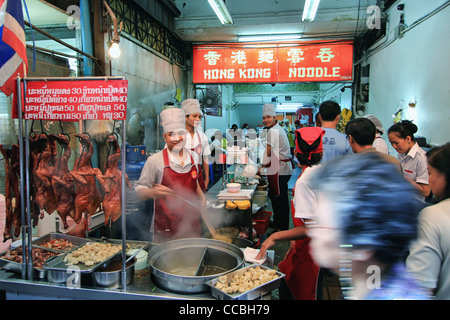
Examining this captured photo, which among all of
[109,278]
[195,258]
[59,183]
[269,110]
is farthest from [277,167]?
[109,278]

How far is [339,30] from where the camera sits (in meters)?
7.17

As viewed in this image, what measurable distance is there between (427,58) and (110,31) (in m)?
5.06

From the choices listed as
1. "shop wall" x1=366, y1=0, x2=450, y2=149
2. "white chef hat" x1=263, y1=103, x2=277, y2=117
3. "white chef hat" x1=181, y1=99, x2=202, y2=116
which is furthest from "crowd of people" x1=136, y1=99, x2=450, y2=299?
"white chef hat" x1=263, y1=103, x2=277, y2=117

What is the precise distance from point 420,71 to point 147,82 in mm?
5099

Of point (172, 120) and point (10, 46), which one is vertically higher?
point (10, 46)

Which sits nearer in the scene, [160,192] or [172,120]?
[160,192]

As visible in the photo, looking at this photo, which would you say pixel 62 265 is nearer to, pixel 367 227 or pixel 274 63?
pixel 367 227

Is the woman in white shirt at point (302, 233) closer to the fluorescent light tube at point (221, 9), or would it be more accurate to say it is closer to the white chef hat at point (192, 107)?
the white chef hat at point (192, 107)

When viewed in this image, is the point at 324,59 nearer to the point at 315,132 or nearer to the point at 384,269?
the point at 315,132

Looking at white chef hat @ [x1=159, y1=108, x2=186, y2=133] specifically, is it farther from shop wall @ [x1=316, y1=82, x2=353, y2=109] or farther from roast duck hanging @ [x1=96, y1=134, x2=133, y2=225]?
shop wall @ [x1=316, y1=82, x2=353, y2=109]

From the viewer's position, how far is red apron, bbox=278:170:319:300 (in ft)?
6.60

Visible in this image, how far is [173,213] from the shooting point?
111 inches

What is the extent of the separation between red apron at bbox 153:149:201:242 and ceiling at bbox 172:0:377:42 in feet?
17.8

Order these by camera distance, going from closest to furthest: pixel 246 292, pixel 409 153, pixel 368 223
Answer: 1. pixel 368 223
2. pixel 246 292
3. pixel 409 153
